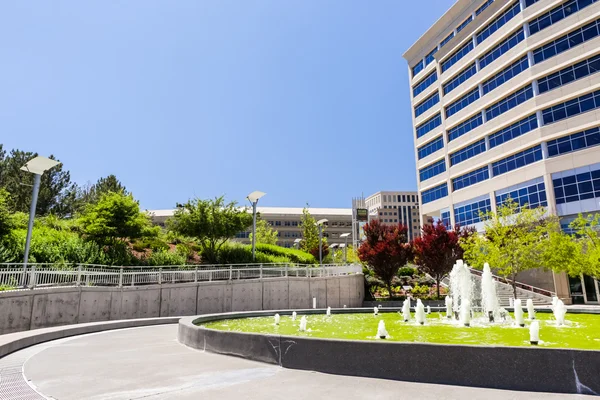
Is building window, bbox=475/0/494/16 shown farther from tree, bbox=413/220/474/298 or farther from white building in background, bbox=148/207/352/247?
white building in background, bbox=148/207/352/247

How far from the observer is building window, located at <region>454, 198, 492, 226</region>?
3872cm

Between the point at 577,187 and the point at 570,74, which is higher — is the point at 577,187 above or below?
below

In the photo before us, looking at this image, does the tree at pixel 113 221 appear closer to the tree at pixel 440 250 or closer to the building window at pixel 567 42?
the tree at pixel 440 250

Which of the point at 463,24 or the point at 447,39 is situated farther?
the point at 447,39

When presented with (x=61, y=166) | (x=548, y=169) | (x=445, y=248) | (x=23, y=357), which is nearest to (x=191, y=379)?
(x=23, y=357)

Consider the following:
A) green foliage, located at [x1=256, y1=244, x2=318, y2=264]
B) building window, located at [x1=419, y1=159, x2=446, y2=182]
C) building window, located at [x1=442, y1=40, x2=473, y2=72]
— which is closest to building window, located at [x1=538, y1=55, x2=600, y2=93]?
building window, located at [x1=442, y1=40, x2=473, y2=72]

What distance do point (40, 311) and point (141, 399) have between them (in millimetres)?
12893

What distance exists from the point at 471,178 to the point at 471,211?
12.1 ft

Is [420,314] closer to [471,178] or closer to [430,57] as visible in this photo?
[471,178]

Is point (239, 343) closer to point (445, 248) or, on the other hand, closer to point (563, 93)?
point (445, 248)

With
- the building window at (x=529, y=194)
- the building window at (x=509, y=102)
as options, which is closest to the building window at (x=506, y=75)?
the building window at (x=509, y=102)

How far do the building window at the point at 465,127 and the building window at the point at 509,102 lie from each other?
4.63 feet

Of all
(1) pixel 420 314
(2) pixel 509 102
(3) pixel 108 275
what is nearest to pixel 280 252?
(3) pixel 108 275

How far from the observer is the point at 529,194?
33.7 meters
